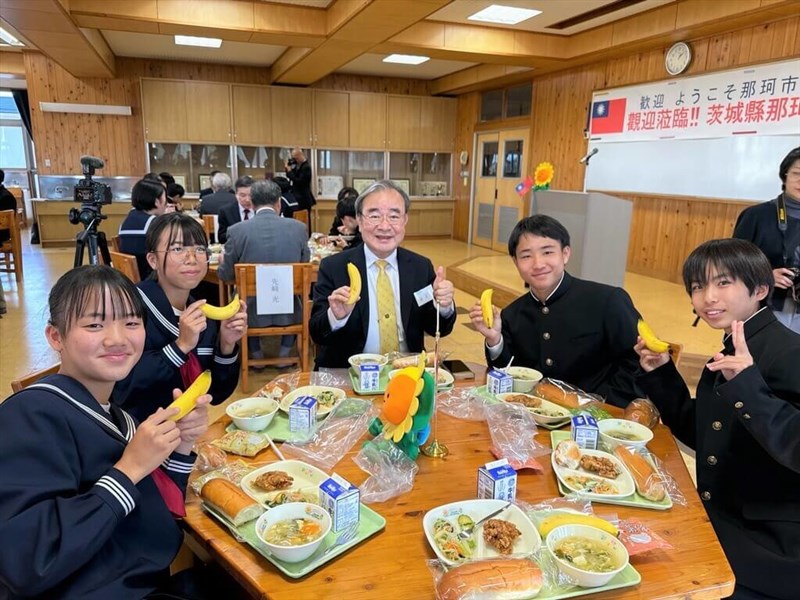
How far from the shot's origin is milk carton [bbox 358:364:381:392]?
1.76m

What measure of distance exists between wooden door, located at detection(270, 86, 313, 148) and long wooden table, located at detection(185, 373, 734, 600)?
9146 millimetres

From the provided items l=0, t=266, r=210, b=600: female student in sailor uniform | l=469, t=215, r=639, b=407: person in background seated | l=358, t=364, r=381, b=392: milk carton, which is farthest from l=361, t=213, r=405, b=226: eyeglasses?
l=0, t=266, r=210, b=600: female student in sailor uniform

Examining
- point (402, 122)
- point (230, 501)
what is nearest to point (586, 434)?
point (230, 501)

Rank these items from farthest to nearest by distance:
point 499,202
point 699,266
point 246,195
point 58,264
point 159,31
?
1. point 499,202
2. point 58,264
3. point 159,31
4. point 246,195
5. point 699,266

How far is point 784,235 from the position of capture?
288 centimetres

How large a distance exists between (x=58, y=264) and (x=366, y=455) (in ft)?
26.1

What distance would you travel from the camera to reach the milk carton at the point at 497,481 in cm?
117

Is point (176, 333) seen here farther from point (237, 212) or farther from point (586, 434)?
point (237, 212)

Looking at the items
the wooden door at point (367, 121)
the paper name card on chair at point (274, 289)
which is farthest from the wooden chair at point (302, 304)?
the wooden door at point (367, 121)

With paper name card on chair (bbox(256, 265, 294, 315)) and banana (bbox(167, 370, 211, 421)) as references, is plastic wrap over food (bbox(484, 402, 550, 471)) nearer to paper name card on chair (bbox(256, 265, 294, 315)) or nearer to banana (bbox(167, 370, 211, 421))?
banana (bbox(167, 370, 211, 421))

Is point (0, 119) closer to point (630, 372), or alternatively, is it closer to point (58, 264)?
point (58, 264)

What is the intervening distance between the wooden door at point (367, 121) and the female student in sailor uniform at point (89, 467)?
949 centimetres

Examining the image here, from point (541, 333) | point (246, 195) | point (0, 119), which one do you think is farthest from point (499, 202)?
point (0, 119)

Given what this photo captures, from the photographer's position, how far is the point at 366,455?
→ 1.36 m
